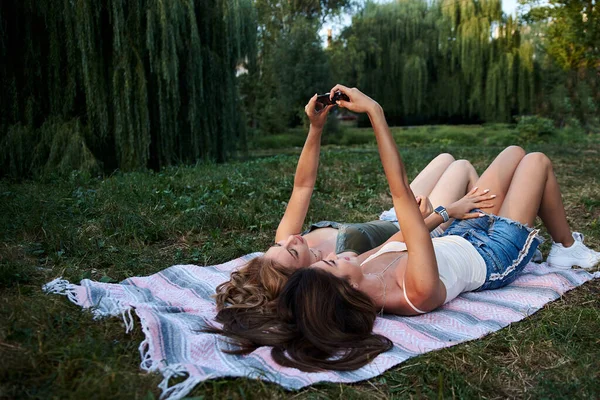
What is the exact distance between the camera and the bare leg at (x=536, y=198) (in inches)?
127

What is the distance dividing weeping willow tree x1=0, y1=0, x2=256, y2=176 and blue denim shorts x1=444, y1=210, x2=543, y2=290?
224 inches

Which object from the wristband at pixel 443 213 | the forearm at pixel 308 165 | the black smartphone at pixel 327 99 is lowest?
the wristband at pixel 443 213

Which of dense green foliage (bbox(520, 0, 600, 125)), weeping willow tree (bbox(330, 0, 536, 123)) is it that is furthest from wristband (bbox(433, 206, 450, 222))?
weeping willow tree (bbox(330, 0, 536, 123))

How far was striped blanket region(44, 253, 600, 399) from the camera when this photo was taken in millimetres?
2014

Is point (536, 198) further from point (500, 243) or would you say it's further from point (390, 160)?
point (390, 160)

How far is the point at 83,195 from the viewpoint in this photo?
508cm

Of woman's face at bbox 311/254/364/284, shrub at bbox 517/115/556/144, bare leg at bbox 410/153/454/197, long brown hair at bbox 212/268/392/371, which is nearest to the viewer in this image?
long brown hair at bbox 212/268/392/371

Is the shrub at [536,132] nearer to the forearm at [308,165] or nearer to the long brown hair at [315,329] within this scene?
the forearm at [308,165]

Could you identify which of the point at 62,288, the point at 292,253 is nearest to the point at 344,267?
the point at 292,253

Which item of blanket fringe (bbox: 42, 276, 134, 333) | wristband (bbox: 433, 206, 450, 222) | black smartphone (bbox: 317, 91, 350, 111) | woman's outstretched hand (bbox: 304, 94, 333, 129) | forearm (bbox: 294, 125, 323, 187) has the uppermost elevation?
black smartphone (bbox: 317, 91, 350, 111)

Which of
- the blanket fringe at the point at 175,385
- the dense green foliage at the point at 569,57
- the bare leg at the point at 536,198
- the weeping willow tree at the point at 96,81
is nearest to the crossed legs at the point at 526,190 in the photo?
the bare leg at the point at 536,198

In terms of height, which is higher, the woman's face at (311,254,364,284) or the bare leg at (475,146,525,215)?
the bare leg at (475,146,525,215)

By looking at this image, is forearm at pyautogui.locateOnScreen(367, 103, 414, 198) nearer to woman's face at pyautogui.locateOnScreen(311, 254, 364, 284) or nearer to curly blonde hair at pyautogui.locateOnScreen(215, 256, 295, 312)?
woman's face at pyautogui.locateOnScreen(311, 254, 364, 284)

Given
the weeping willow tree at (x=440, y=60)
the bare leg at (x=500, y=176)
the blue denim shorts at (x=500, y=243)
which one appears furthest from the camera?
the weeping willow tree at (x=440, y=60)
